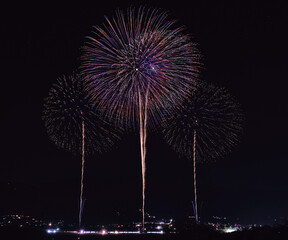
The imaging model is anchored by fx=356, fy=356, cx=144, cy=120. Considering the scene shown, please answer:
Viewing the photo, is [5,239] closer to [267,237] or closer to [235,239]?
[235,239]

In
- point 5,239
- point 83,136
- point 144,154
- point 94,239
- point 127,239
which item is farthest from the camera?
point 94,239

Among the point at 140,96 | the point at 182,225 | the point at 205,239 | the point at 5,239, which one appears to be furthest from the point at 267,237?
the point at 5,239

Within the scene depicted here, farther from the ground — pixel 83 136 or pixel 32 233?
pixel 83 136

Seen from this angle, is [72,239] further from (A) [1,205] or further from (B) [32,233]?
(A) [1,205]

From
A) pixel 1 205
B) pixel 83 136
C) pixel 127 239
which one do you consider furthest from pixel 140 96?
pixel 1 205

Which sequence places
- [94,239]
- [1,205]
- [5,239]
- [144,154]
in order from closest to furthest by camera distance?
[5,239] → [144,154] → [94,239] → [1,205]

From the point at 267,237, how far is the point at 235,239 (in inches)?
149

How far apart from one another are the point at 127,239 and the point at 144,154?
56.2ft

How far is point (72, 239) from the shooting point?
66.0 metres

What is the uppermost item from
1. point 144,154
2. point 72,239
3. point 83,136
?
point 83,136

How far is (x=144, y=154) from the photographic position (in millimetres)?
44750

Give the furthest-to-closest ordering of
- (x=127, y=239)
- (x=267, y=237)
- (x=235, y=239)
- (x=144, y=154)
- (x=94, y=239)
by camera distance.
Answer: (x=94, y=239) → (x=127, y=239) → (x=144, y=154) → (x=235, y=239) → (x=267, y=237)

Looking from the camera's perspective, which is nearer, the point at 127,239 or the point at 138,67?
the point at 138,67

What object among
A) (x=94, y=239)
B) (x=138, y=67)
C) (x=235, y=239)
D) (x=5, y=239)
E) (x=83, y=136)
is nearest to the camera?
(x=235, y=239)
